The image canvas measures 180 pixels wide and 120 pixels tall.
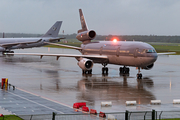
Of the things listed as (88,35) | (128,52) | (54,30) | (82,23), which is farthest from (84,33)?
(54,30)

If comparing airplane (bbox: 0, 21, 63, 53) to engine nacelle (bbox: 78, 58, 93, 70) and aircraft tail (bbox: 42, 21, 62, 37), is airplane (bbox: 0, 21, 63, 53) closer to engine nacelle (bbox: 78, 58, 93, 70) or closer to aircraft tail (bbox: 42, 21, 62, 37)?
aircraft tail (bbox: 42, 21, 62, 37)

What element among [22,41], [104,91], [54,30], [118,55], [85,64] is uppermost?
[54,30]

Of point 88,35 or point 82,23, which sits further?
point 82,23

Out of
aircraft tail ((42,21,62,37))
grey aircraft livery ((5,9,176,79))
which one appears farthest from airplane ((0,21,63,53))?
grey aircraft livery ((5,9,176,79))

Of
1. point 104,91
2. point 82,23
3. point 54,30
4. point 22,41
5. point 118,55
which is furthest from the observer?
point 54,30

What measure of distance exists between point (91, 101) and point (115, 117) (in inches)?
191

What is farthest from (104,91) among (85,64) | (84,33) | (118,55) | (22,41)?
(22,41)

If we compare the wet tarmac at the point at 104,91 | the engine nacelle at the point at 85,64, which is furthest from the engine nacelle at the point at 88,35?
the wet tarmac at the point at 104,91

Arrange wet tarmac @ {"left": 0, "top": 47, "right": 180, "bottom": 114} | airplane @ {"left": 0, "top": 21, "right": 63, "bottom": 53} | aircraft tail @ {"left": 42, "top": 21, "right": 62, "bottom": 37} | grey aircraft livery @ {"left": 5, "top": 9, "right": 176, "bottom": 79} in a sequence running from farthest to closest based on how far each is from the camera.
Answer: aircraft tail @ {"left": 42, "top": 21, "right": 62, "bottom": 37} < airplane @ {"left": 0, "top": 21, "right": 63, "bottom": 53} < grey aircraft livery @ {"left": 5, "top": 9, "right": 176, "bottom": 79} < wet tarmac @ {"left": 0, "top": 47, "right": 180, "bottom": 114}

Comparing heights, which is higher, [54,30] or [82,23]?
[54,30]

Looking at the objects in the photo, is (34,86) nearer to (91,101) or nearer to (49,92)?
(49,92)

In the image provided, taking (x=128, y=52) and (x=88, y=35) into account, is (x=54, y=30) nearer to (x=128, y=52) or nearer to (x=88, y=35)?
(x=88, y=35)

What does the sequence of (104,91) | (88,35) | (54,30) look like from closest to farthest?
1. (104,91)
2. (88,35)
3. (54,30)

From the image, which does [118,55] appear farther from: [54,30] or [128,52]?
[54,30]
